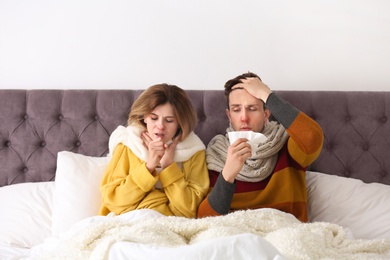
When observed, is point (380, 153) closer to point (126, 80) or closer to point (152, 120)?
point (152, 120)

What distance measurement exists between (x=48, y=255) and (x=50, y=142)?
941 millimetres

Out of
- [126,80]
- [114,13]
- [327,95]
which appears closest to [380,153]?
[327,95]

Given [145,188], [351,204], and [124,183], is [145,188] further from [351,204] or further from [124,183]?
[351,204]

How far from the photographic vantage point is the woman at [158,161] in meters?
2.30

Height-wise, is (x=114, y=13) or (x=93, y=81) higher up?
(x=114, y=13)

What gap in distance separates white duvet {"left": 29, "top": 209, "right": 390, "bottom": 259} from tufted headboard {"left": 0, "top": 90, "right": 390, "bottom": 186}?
2.29 ft

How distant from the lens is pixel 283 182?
2.38m

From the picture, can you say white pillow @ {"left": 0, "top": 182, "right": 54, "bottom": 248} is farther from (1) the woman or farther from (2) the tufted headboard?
(1) the woman

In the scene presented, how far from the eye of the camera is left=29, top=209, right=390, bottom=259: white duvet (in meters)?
1.48

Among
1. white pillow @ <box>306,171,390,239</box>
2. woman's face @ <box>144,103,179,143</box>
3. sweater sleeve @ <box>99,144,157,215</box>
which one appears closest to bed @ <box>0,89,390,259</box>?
white pillow @ <box>306,171,390,239</box>

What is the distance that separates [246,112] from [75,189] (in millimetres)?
831

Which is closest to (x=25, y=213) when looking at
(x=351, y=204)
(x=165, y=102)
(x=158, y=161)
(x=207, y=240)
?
(x=158, y=161)

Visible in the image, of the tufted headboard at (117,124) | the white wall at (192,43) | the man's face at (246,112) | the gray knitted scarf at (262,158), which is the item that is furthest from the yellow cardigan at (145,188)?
the white wall at (192,43)

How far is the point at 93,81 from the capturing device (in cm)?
301
